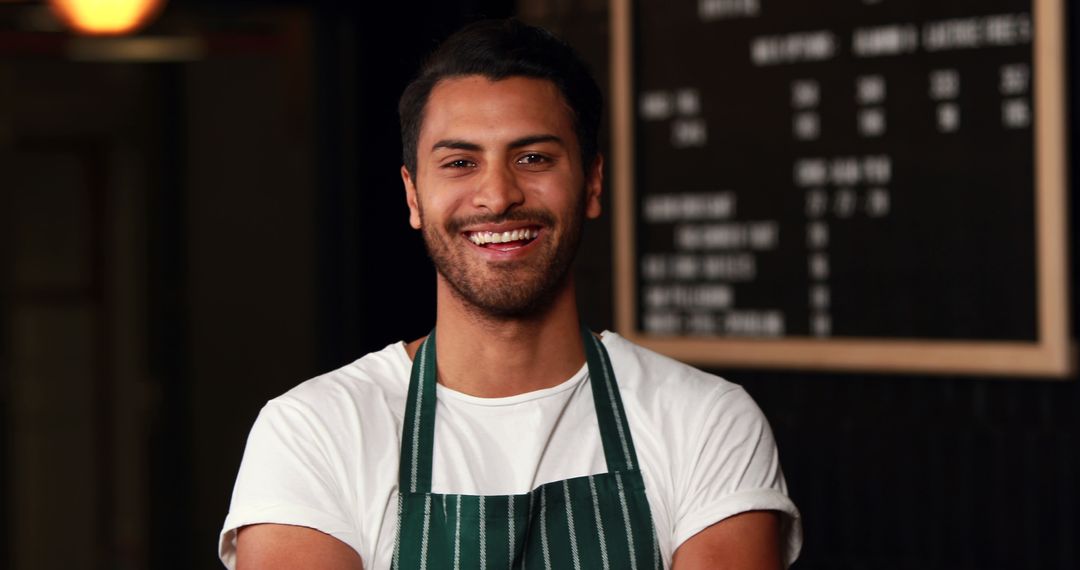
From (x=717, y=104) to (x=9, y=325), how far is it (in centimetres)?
269

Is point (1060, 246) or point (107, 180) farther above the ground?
point (107, 180)

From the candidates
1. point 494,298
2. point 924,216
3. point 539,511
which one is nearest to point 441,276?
point 494,298

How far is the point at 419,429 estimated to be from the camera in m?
1.53

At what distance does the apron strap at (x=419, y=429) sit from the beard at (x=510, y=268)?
93mm

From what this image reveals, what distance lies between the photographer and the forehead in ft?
4.98

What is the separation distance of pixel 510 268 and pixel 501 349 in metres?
0.11

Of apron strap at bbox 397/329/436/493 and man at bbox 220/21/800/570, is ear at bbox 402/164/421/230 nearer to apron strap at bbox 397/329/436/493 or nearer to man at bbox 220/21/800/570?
man at bbox 220/21/800/570

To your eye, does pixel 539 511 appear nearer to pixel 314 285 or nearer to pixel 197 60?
pixel 314 285

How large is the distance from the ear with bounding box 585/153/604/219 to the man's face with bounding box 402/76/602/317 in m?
0.03

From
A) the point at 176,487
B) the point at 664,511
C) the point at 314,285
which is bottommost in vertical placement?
the point at 176,487

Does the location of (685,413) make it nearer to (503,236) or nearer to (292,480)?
(503,236)

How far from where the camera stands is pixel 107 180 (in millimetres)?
4840

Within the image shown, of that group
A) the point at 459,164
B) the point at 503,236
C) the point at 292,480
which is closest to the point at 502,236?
the point at 503,236

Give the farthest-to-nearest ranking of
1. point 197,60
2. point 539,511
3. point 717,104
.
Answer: point 197,60 < point 717,104 < point 539,511
